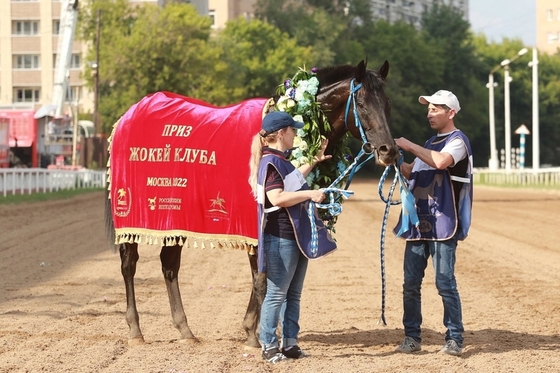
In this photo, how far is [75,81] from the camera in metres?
82.3

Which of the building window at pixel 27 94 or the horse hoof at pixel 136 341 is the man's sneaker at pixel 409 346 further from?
the building window at pixel 27 94

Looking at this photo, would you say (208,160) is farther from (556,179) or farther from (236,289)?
(556,179)

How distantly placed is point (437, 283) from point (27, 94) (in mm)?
77474

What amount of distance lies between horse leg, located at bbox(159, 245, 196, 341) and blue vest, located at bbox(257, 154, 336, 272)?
5.27ft

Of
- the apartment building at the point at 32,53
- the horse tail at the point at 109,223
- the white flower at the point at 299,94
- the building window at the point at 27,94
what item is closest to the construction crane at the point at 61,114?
the horse tail at the point at 109,223

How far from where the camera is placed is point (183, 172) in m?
8.80

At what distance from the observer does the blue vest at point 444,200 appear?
7785mm

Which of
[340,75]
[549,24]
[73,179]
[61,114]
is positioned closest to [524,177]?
[73,179]

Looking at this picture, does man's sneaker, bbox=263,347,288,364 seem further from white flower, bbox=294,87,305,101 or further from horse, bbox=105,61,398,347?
white flower, bbox=294,87,305,101

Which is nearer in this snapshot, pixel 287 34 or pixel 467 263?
pixel 467 263

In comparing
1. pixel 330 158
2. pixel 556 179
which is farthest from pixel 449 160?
pixel 556 179

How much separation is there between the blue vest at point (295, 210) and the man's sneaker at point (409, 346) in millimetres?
1088

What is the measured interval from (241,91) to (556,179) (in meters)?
28.2

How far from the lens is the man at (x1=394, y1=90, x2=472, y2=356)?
7.79 m
